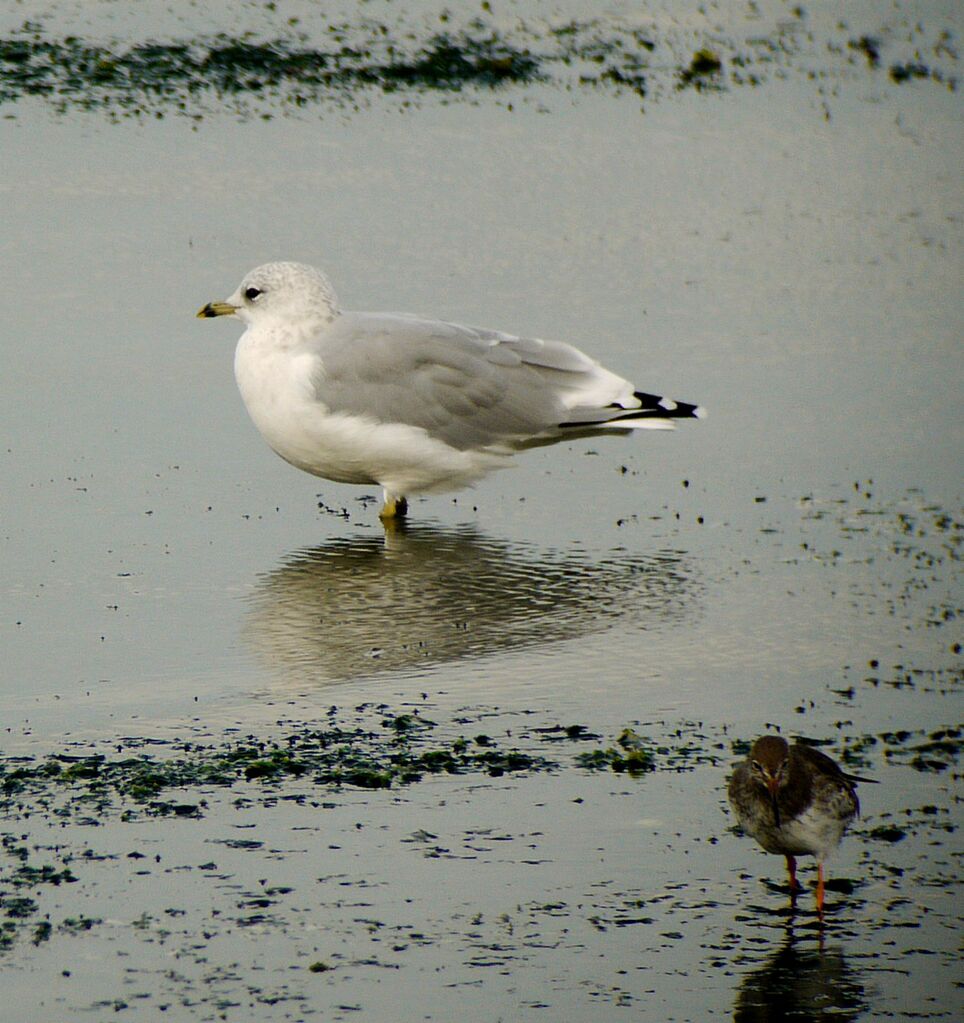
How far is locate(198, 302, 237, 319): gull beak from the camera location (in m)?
10.3

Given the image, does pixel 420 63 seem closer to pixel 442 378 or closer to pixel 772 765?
pixel 442 378

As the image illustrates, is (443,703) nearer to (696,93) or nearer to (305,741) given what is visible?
(305,741)

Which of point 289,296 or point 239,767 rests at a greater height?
point 289,296

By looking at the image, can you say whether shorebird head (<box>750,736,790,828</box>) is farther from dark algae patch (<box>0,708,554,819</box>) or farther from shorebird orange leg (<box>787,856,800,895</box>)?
dark algae patch (<box>0,708,554,819</box>)

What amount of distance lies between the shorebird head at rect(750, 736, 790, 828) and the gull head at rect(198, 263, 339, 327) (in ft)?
15.3

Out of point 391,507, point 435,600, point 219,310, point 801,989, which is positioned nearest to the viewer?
point 801,989

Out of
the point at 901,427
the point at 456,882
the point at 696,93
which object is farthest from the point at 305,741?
the point at 696,93

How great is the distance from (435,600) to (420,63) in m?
11.1

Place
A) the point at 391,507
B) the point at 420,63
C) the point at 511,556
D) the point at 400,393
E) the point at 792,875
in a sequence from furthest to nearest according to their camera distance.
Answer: the point at 420,63
the point at 391,507
the point at 400,393
the point at 511,556
the point at 792,875

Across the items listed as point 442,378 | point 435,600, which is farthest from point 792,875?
point 442,378

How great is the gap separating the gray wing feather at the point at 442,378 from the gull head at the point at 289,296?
0.11 metres

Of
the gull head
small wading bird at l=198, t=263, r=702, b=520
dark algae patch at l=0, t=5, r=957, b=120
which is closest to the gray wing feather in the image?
small wading bird at l=198, t=263, r=702, b=520

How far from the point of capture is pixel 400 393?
9.82 metres

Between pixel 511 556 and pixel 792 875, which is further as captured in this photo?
pixel 511 556
